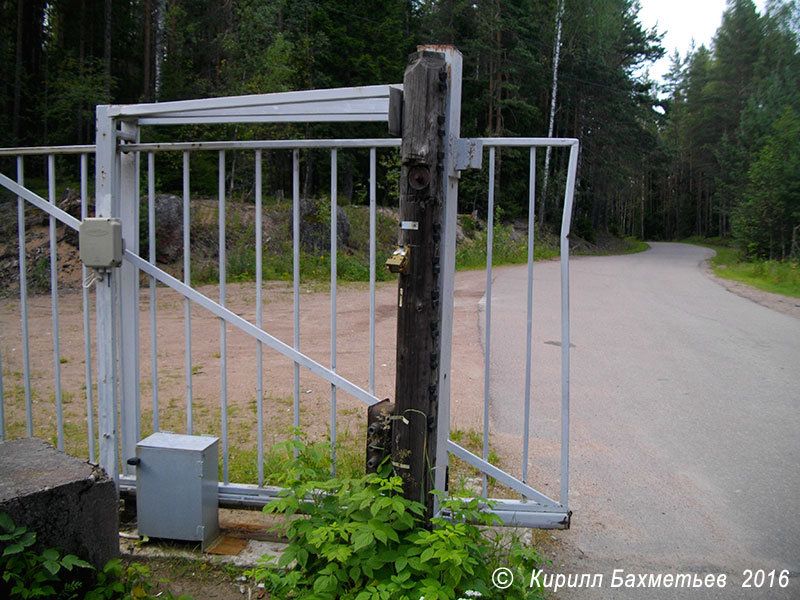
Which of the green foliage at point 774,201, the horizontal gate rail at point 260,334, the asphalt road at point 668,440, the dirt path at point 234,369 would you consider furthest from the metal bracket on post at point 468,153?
the green foliage at point 774,201

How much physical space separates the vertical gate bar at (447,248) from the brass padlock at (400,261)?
0.18 metres

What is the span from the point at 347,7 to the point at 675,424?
3013 centimetres

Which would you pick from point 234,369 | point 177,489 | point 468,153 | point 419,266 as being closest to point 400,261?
point 419,266

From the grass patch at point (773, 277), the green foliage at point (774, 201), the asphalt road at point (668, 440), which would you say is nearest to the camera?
the asphalt road at point (668, 440)

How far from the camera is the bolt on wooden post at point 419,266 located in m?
2.78

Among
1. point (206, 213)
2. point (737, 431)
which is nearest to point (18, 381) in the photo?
point (737, 431)

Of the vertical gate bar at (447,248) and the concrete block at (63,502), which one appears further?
the vertical gate bar at (447,248)

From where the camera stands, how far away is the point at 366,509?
9.12ft

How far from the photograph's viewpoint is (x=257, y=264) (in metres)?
3.35

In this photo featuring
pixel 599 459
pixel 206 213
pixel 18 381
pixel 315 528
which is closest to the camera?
pixel 315 528

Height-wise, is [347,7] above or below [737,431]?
above

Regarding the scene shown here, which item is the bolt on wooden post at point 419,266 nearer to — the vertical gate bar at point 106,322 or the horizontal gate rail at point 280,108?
the horizontal gate rail at point 280,108

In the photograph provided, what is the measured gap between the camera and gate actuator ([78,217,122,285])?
11.0 feet

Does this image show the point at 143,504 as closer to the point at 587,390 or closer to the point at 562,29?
the point at 587,390
